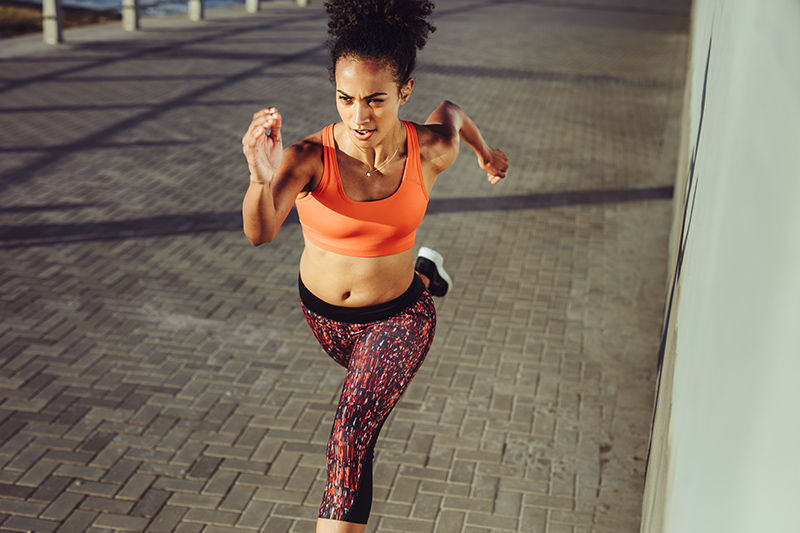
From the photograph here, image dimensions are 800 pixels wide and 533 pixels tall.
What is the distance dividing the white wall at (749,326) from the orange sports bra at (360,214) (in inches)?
43.1

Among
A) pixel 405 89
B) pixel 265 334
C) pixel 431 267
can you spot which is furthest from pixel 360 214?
pixel 265 334

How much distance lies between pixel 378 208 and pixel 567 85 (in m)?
12.3

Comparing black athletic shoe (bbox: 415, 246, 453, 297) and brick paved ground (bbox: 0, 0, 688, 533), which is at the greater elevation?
black athletic shoe (bbox: 415, 246, 453, 297)

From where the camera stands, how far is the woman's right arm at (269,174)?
238 centimetres

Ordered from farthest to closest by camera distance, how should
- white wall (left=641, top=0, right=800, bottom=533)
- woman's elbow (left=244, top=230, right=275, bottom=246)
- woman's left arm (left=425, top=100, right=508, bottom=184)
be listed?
woman's left arm (left=425, top=100, right=508, bottom=184) < woman's elbow (left=244, top=230, right=275, bottom=246) < white wall (left=641, top=0, right=800, bottom=533)

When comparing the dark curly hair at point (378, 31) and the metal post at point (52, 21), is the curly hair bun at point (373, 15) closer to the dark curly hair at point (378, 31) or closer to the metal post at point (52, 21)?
the dark curly hair at point (378, 31)

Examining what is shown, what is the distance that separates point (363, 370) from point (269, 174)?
0.85m

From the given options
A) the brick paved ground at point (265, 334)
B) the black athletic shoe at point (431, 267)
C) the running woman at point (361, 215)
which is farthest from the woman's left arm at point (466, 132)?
the brick paved ground at point (265, 334)

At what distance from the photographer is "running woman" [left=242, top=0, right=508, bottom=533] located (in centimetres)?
270

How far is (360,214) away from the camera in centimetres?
289

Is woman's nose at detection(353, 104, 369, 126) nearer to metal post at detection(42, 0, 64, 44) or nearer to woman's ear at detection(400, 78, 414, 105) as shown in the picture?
woman's ear at detection(400, 78, 414, 105)

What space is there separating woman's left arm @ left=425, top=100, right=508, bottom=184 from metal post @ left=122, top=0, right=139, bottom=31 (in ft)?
51.9

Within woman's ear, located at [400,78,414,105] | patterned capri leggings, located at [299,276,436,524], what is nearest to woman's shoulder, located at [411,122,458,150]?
woman's ear, located at [400,78,414,105]

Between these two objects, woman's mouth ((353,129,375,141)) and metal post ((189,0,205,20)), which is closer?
woman's mouth ((353,129,375,141))
